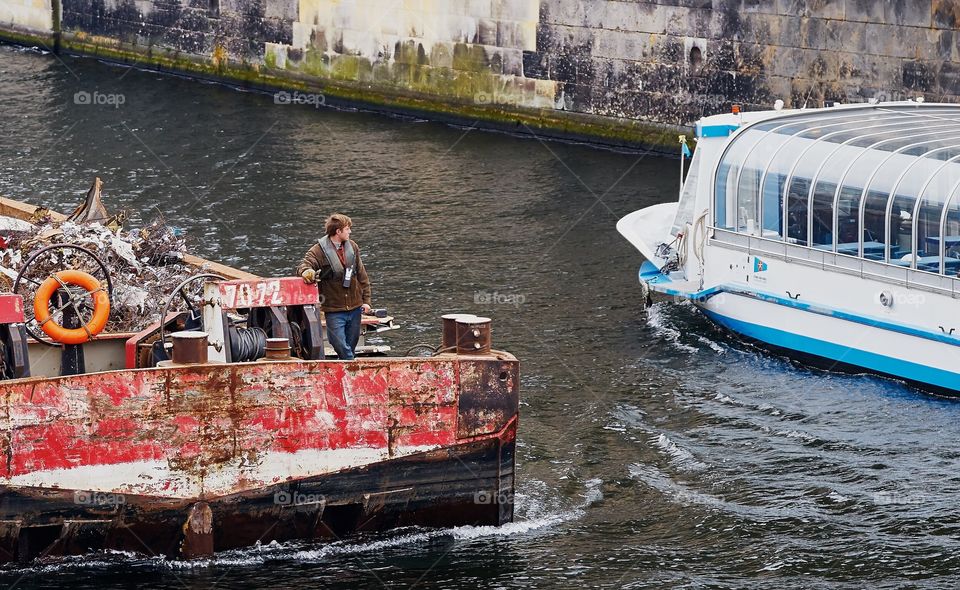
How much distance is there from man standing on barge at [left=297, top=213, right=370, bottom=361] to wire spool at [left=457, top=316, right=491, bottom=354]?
1.14 metres

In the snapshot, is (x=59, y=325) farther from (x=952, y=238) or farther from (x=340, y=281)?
(x=952, y=238)

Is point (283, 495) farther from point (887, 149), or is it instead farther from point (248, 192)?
point (248, 192)

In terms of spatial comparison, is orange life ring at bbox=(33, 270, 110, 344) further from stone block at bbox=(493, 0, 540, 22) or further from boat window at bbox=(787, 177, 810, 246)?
stone block at bbox=(493, 0, 540, 22)

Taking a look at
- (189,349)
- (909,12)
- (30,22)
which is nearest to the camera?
(189,349)

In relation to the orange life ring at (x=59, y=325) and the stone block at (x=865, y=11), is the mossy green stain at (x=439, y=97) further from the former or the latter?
the orange life ring at (x=59, y=325)

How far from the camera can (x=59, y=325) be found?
14094 mm

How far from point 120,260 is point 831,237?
8.55 meters

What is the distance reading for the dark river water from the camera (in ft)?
45.1

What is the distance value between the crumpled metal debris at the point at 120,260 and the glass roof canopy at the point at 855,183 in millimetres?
7353

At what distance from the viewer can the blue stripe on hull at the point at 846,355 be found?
18.6m

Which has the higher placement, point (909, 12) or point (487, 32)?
point (909, 12)

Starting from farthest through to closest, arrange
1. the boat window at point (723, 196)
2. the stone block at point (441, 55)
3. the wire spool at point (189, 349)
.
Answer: the stone block at point (441, 55) < the boat window at point (723, 196) < the wire spool at point (189, 349)

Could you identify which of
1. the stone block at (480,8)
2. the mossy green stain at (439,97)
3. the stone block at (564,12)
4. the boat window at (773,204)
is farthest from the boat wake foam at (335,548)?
the stone block at (480,8)

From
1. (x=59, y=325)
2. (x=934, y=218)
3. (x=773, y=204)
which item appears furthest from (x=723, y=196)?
(x=59, y=325)
